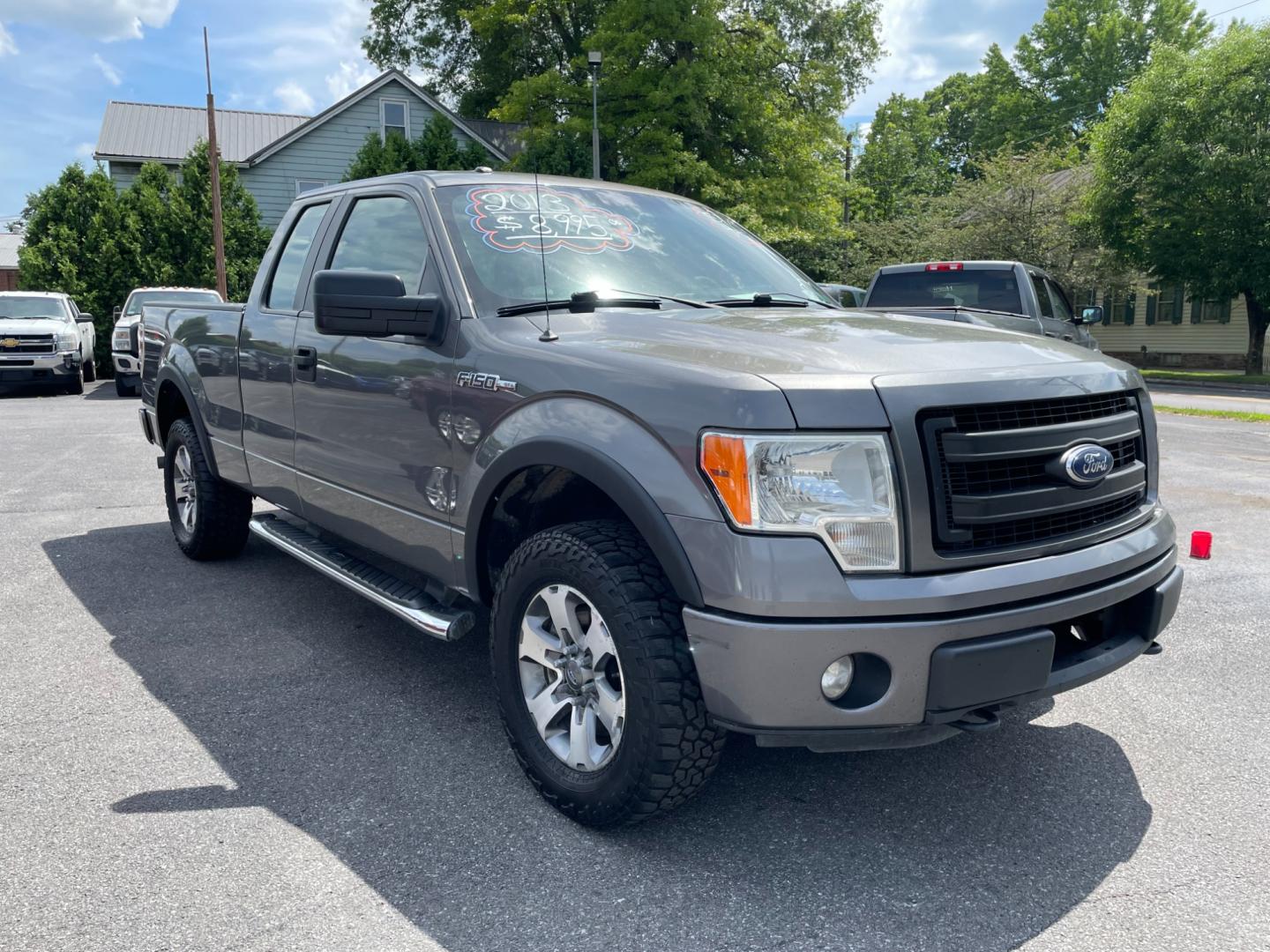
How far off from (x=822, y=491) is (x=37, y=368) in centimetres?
1895

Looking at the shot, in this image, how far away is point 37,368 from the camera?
17.8 meters

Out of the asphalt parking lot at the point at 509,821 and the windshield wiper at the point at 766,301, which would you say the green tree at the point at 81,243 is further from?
the windshield wiper at the point at 766,301

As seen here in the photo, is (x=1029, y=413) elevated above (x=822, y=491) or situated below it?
above

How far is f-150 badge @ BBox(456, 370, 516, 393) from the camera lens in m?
3.11

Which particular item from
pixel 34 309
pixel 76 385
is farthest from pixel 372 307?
pixel 34 309

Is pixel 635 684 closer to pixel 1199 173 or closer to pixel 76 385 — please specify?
pixel 76 385

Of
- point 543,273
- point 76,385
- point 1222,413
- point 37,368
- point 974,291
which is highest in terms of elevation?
point 974,291

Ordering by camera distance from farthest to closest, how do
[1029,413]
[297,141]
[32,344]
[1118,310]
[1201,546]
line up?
[1118,310]
[297,141]
[32,344]
[1201,546]
[1029,413]

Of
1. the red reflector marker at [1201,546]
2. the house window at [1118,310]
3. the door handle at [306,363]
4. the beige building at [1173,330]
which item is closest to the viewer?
the door handle at [306,363]

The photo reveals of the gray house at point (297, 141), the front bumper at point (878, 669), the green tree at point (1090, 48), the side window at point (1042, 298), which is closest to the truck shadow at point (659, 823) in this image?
the front bumper at point (878, 669)

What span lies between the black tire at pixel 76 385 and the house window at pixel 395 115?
16659 millimetres

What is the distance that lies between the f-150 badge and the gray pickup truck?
0.02 metres

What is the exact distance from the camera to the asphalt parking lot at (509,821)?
244 centimetres

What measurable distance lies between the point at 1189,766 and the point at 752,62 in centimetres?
2821
